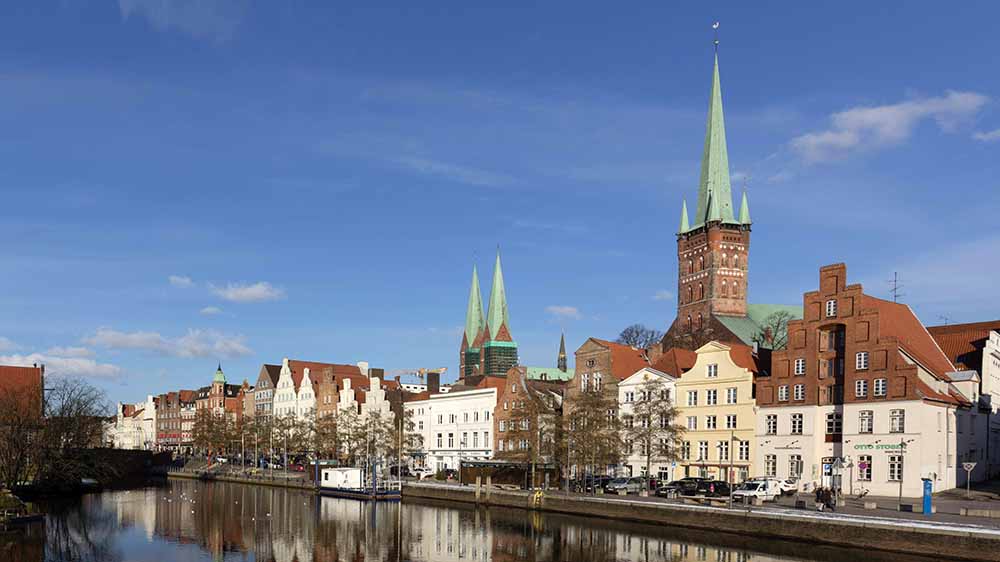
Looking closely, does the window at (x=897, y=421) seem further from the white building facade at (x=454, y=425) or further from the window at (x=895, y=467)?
the white building facade at (x=454, y=425)

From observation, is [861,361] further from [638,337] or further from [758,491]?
[638,337]

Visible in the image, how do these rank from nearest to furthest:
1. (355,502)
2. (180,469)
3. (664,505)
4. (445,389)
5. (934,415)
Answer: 1. (664,505)
2. (934,415)
3. (355,502)
4. (445,389)
5. (180,469)

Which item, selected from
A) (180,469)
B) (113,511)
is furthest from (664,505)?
(180,469)

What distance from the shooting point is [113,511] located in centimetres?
8112

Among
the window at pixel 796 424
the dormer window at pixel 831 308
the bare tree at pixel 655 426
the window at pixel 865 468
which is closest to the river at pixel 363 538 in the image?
the bare tree at pixel 655 426

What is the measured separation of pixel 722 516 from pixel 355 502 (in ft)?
133

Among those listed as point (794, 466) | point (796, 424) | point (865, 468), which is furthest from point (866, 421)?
point (794, 466)

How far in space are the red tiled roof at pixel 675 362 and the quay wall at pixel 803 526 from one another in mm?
18687

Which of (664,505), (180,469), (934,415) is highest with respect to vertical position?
(934,415)

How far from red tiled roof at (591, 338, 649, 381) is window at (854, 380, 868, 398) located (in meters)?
24.7

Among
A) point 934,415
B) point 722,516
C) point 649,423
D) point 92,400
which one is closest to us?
point 722,516

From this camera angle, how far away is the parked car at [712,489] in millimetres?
70956

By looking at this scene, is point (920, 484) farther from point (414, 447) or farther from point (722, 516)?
point (414, 447)

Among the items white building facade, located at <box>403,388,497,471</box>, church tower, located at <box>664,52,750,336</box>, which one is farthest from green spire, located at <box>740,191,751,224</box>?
white building facade, located at <box>403,388,497,471</box>
